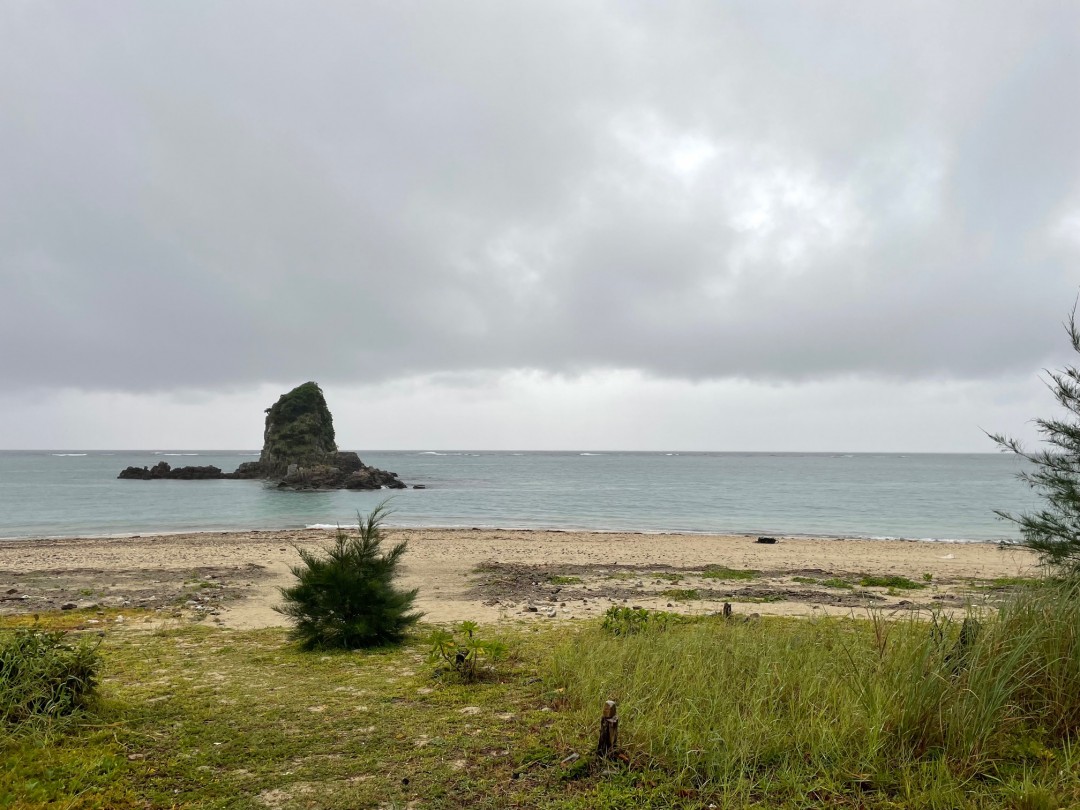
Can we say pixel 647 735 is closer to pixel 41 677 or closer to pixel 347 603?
pixel 41 677

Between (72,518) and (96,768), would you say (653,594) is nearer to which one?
(96,768)

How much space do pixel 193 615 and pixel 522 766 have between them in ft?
32.7

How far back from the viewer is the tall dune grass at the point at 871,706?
4316 millimetres

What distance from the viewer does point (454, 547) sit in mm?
26891

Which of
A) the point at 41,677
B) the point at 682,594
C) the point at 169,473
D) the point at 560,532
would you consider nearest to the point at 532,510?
the point at 560,532

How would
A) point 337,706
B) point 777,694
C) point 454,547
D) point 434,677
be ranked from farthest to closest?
point 454,547 < point 434,677 < point 337,706 < point 777,694

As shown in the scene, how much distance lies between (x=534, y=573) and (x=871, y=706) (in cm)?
1491

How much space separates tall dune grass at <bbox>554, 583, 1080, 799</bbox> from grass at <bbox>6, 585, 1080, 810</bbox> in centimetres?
2

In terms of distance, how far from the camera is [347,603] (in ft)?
29.9

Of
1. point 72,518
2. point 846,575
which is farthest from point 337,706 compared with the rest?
point 72,518

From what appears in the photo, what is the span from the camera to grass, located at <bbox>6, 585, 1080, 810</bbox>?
13.4ft

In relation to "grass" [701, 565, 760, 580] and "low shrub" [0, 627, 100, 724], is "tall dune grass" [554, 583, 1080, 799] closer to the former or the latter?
"low shrub" [0, 627, 100, 724]

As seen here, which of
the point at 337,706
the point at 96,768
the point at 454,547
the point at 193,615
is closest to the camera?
the point at 96,768

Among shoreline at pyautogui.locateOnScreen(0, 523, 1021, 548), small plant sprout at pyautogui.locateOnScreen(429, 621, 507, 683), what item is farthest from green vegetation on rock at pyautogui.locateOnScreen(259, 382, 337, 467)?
small plant sprout at pyautogui.locateOnScreen(429, 621, 507, 683)
